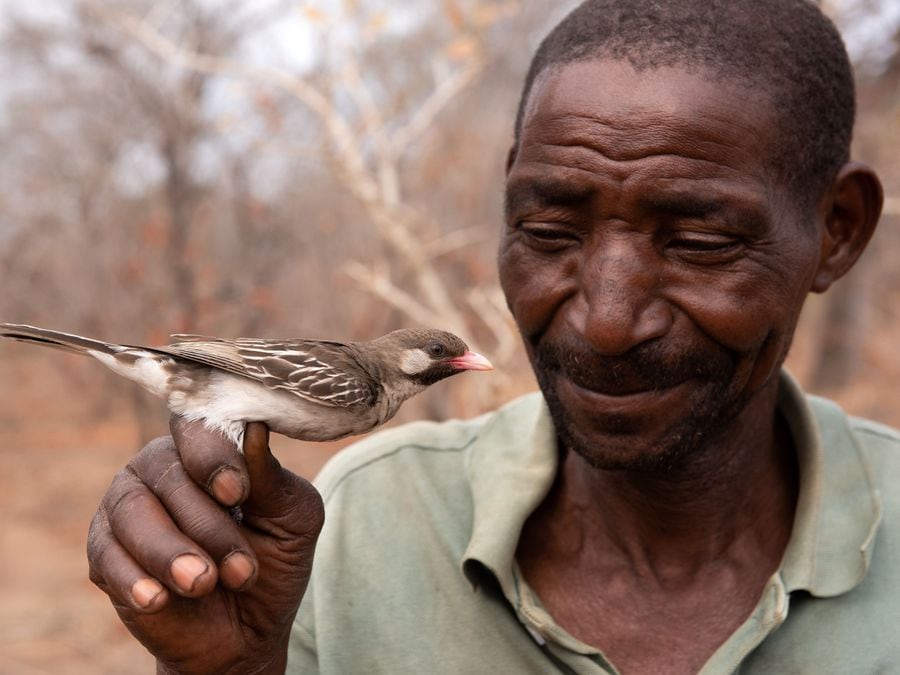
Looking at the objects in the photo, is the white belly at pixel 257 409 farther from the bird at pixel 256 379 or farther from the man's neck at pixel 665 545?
the man's neck at pixel 665 545

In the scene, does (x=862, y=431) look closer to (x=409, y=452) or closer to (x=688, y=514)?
(x=688, y=514)

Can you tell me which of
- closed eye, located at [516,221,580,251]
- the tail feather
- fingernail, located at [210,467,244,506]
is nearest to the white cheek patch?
closed eye, located at [516,221,580,251]

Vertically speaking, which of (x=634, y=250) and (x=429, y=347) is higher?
(x=634, y=250)

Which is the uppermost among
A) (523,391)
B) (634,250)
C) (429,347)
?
(634,250)

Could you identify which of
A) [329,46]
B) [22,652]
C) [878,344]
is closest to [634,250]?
[329,46]

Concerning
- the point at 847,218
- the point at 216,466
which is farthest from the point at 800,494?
the point at 216,466

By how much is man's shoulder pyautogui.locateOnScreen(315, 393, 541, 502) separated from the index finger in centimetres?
103

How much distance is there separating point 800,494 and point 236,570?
1.92 meters

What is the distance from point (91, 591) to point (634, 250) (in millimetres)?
12892

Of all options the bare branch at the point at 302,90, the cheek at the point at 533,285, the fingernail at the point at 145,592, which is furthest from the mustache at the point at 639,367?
the bare branch at the point at 302,90

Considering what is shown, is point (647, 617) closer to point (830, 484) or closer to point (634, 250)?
point (830, 484)

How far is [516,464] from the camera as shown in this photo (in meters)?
3.35

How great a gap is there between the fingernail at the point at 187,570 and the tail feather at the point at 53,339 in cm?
83

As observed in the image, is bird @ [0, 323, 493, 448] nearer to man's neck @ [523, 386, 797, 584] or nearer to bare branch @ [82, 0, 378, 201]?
man's neck @ [523, 386, 797, 584]
